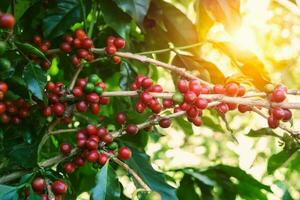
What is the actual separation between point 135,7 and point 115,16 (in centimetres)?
11

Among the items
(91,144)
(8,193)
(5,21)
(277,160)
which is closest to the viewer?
(5,21)

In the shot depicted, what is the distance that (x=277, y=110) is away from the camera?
1.11m

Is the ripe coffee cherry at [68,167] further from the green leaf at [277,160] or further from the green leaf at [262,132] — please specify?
the green leaf at [277,160]

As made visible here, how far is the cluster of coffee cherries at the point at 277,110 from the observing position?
1.11 metres

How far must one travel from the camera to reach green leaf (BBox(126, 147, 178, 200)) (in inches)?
50.6

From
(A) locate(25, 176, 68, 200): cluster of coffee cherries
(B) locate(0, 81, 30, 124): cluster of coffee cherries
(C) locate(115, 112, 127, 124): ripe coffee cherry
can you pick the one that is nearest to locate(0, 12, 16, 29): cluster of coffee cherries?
(B) locate(0, 81, 30, 124): cluster of coffee cherries

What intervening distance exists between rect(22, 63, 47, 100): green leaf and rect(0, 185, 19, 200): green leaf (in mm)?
232

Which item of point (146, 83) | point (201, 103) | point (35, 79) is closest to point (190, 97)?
point (201, 103)

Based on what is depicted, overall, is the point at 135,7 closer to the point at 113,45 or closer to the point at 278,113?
the point at 113,45

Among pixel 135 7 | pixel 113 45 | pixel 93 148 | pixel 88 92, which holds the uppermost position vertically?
pixel 135 7

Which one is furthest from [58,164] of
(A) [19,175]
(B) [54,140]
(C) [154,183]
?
(B) [54,140]

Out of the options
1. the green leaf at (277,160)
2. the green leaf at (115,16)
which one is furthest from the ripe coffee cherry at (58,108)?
the green leaf at (277,160)

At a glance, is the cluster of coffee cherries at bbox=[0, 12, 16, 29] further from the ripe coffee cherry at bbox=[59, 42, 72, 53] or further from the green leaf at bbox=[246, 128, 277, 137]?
the green leaf at bbox=[246, 128, 277, 137]

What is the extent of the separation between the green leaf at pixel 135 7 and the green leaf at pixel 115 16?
9 centimetres
